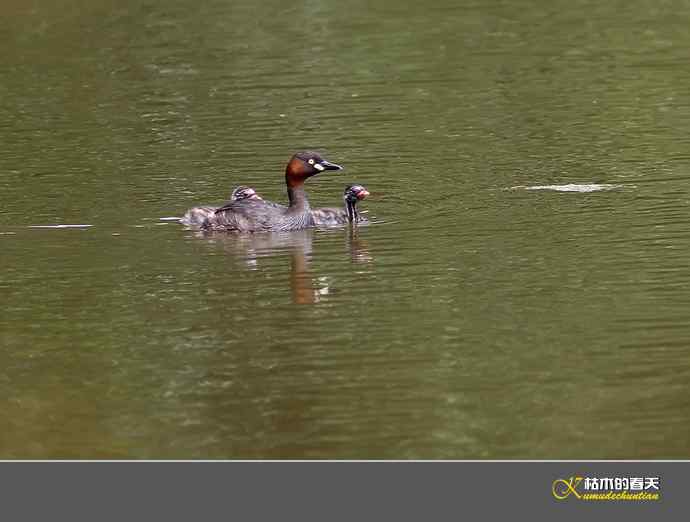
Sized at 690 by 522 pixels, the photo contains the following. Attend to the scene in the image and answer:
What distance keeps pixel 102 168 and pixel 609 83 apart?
8.12 meters

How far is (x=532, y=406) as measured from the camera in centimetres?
1147

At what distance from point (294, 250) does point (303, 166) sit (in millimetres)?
1663

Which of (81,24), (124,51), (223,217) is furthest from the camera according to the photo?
(81,24)

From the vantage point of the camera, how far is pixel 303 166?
1838 cm

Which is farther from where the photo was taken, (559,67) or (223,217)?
(559,67)

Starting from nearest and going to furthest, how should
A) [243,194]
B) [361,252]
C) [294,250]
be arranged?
[361,252], [294,250], [243,194]

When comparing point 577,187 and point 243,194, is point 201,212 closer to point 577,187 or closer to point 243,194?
point 243,194

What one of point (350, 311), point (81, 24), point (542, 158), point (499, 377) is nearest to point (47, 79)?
point (81, 24)

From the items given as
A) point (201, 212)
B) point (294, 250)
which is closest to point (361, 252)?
point (294, 250)

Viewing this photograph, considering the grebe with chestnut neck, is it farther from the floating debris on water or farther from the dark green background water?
the floating debris on water

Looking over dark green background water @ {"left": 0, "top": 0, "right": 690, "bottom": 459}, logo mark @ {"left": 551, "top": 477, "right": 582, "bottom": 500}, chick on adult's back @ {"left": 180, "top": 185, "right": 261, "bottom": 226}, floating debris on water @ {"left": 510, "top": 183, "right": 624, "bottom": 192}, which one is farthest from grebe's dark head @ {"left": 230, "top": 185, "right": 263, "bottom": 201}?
logo mark @ {"left": 551, "top": 477, "right": 582, "bottom": 500}

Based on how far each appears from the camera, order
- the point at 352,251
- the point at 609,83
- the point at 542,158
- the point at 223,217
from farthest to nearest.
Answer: the point at 609,83 < the point at 542,158 < the point at 223,217 < the point at 352,251

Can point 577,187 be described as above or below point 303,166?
below

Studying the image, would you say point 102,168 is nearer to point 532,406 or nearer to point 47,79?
point 47,79
